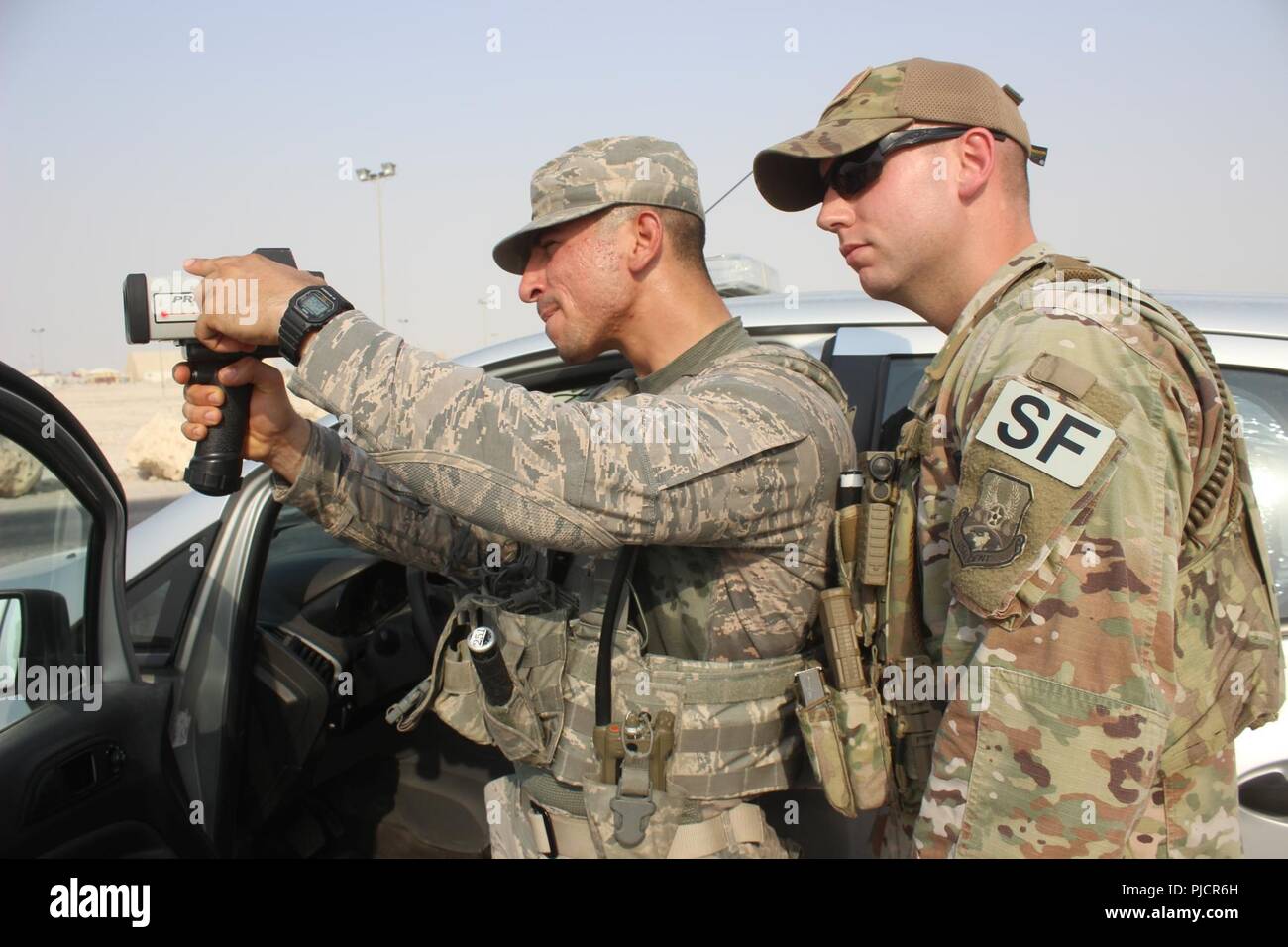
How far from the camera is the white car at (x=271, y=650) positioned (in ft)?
5.42

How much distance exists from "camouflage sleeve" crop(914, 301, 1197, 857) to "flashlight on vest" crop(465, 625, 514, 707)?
2.77 feet

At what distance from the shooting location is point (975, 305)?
1.43 meters

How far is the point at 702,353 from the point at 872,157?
501mm

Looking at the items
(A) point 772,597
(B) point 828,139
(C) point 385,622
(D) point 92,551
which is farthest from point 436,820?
(B) point 828,139

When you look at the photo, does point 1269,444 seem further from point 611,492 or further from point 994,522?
point 611,492

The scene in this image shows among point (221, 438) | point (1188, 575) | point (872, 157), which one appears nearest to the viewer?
point (1188, 575)

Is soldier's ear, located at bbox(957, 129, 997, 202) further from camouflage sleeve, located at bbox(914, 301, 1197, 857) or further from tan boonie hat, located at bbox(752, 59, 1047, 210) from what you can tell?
camouflage sleeve, located at bbox(914, 301, 1197, 857)

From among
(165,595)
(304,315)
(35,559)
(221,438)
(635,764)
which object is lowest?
(635,764)

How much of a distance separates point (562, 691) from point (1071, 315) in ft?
3.67

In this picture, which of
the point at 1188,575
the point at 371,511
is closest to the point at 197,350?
the point at 371,511

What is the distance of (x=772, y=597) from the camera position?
166 centimetres

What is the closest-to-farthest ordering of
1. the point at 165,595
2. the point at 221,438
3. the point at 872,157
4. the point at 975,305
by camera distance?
the point at 975,305
the point at 872,157
the point at 221,438
the point at 165,595

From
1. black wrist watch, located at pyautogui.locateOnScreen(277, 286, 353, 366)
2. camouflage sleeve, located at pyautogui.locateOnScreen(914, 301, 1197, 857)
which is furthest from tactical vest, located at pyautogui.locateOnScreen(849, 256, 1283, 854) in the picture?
black wrist watch, located at pyautogui.locateOnScreen(277, 286, 353, 366)

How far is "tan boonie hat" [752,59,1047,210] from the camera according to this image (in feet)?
4.89
